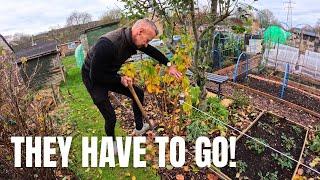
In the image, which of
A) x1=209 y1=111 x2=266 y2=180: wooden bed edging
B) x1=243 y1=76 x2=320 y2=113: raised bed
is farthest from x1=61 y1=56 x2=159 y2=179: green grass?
x1=243 y1=76 x2=320 y2=113: raised bed

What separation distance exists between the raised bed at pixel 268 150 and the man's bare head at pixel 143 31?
2089mm

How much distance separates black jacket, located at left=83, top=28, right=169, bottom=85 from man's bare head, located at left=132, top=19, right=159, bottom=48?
158mm

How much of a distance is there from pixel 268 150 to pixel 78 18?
40.8 m

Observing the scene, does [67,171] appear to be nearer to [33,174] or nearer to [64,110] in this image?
[33,174]

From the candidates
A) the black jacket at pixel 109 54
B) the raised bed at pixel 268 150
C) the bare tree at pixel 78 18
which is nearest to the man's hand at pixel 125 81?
the black jacket at pixel 109 54

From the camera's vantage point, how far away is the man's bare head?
3346 mm

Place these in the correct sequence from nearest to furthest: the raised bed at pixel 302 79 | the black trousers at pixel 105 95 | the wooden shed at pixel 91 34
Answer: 1. the black trousers at pixel 105 95
2. the raised bed at pixel 302 79
3. the wooden shed at pixel 91 34

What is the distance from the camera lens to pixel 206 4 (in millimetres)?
5688

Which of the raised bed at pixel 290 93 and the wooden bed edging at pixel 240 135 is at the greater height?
the wooden bed edging at pixel 240 135

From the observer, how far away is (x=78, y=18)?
42.7 meters

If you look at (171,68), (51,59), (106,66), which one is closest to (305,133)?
(171,68)

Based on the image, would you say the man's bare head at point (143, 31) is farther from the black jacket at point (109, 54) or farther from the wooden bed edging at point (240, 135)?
the wooden bed edging at point (240, 135)

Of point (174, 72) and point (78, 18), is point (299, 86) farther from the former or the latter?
point (78, 18)

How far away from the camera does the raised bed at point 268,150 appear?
14.8 ft
